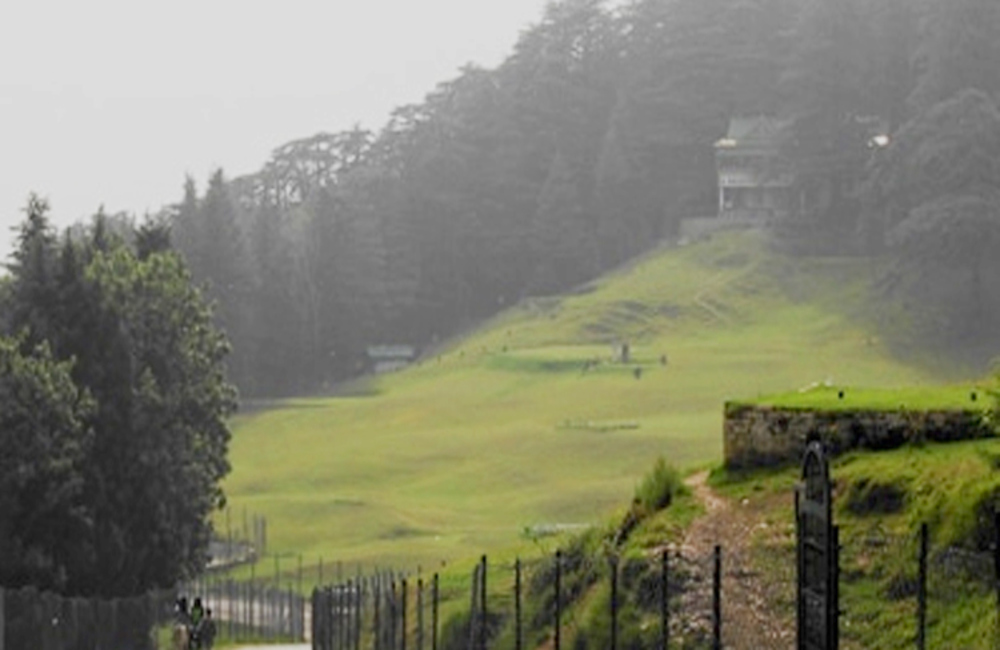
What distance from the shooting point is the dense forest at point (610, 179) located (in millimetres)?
115000

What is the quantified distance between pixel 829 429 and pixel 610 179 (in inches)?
4602

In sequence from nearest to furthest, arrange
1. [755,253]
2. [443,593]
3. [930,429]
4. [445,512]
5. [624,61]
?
[930,429]
[443,593]
[445,512]
[755,253]
[624,61]

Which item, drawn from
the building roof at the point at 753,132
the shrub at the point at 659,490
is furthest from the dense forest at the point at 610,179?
the shrub at the point at 659,490

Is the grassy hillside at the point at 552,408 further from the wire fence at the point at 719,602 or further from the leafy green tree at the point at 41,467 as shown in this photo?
the wire fence at the point at 719,602

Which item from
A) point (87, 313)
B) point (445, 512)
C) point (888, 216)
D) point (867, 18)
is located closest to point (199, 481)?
point (87, 313)

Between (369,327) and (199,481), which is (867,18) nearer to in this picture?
(369,327)

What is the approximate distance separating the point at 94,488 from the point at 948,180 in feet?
212

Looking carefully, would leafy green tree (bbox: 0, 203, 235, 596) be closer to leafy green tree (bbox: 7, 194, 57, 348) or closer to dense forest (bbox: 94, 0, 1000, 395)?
leafy green tree (bbox: 7, 194, 57, 348)

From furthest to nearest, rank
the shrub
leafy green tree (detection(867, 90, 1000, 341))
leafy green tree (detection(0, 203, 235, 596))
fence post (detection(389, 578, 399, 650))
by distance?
leafy green tree (detection(867, 90, 1000, 341)), leafy green tree (detection(0, 203, 235, 596)), fence post (detection(389, 578, 399, 650)), the shrub

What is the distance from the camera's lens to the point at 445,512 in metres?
79.3

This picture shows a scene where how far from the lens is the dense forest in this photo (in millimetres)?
115000

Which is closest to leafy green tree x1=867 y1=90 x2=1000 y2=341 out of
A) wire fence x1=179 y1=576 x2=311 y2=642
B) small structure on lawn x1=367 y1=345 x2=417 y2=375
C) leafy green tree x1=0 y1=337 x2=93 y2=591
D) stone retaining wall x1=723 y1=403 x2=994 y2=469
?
small structure on lawn x1=367 y1=345 x2=417 y2=375

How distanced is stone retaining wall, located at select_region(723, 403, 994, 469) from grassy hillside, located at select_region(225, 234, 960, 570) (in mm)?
31103

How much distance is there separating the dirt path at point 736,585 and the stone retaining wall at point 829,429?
90cm
